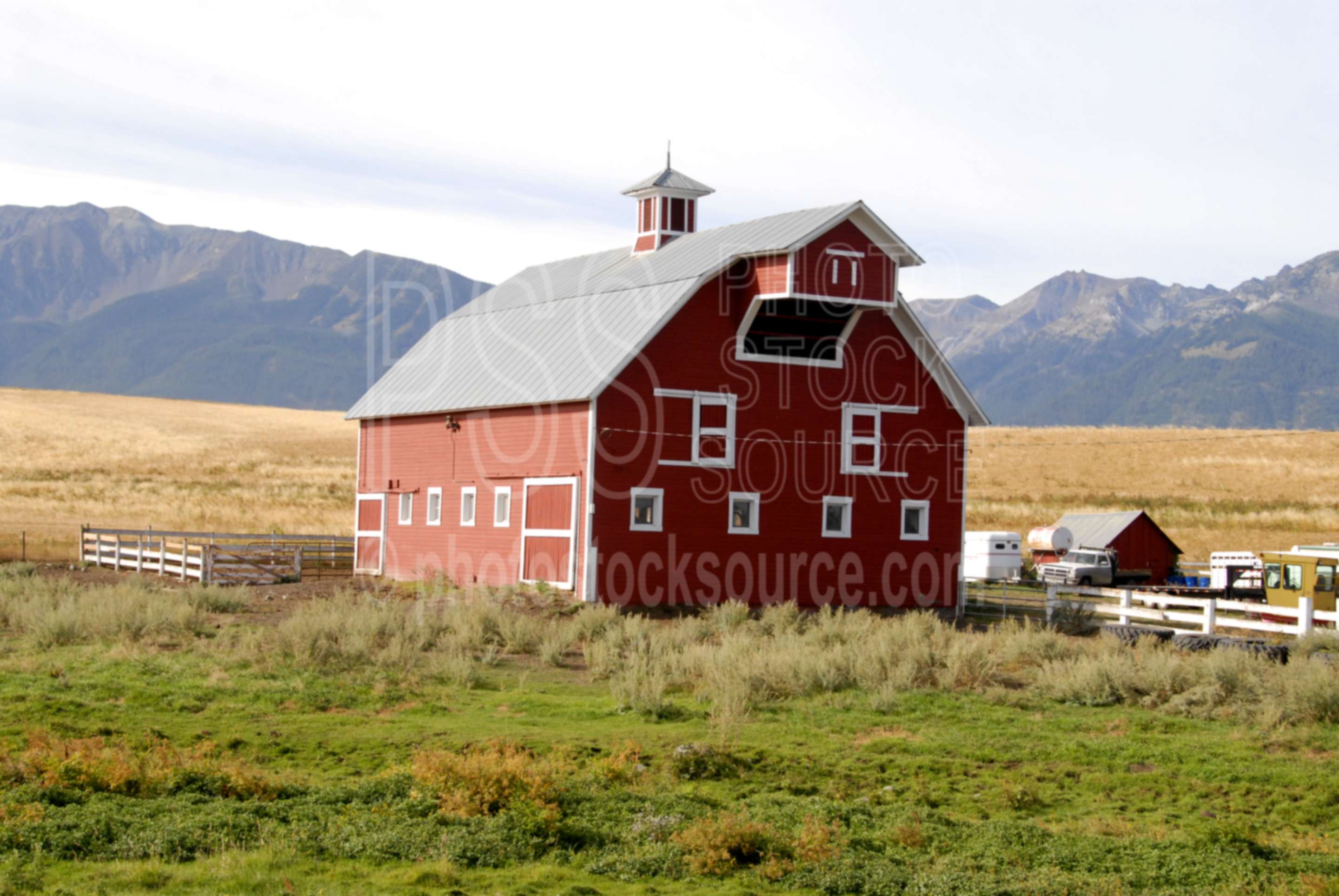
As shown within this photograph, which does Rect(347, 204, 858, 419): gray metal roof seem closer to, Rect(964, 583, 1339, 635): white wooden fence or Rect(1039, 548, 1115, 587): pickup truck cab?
Rect(964, 583, 1339, 635): white wooden fence

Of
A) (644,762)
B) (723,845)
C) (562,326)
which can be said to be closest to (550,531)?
(562,326)

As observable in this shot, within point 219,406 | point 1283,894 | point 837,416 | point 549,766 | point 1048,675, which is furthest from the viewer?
point 219,406

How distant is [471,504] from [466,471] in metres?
0.84

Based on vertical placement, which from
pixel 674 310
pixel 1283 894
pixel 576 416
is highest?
pixel 674 310

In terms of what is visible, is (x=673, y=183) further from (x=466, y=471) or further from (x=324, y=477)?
(x=324, y=477)

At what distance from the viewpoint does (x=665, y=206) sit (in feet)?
133

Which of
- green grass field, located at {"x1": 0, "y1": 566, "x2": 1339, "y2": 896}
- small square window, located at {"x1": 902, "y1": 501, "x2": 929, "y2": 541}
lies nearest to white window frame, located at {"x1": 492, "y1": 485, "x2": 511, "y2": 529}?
green grass field, located at {"x1": 0, "y1": 566, "x2": 1339, "y2": 896}

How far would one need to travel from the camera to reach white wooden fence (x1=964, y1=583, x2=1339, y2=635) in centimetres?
2723

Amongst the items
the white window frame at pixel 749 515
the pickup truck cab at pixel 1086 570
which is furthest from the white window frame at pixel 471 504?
the pickup truck cab at pixel 1086 570

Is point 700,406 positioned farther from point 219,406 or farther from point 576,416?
point 219,406

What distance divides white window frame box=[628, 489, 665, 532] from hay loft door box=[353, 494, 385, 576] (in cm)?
1045

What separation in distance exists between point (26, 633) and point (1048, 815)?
1799cm

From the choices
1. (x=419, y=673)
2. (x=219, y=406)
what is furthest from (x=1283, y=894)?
(x=219, y=406)

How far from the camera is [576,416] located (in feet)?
107
